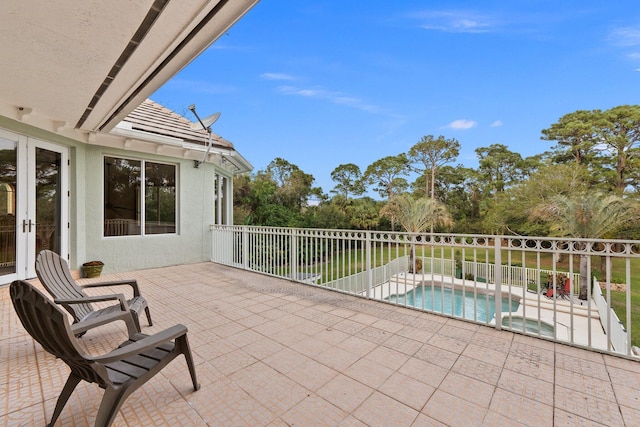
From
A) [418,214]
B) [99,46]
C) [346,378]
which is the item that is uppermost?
[99,46]

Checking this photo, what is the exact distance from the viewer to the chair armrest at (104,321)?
2.66 metres

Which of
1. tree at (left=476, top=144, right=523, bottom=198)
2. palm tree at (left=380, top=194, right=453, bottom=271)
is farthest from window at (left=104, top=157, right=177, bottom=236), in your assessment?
tree at (left=476, top=144, right=523, bottom=198)

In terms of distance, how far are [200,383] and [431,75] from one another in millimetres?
26036

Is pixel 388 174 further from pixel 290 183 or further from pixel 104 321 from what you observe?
pixel 104 321

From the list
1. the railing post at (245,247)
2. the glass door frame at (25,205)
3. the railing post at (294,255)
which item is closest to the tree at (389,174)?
the railing post at (245,247)

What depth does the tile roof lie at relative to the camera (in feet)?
22.6

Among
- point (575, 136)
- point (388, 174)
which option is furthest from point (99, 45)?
point (575, 136)

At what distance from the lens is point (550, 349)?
9.91 ft

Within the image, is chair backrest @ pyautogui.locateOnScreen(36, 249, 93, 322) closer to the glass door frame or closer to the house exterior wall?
the glass door frame

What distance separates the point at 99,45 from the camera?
9.23ft

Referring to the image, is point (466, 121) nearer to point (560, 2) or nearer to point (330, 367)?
point (560, 2)

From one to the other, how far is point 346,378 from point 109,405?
5.60 ft

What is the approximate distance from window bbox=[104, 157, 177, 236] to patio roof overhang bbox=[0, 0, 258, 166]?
2573 mm

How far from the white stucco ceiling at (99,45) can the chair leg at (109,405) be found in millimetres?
2760
